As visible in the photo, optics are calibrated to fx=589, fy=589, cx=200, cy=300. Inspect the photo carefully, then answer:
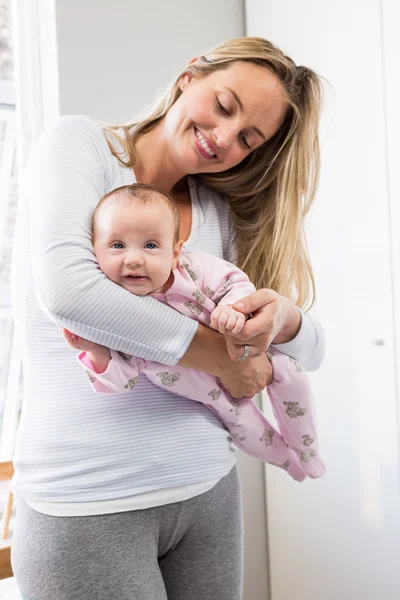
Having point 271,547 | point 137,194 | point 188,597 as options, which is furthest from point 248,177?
point 271,547

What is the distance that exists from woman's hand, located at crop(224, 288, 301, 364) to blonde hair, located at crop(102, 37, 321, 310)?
0.28m

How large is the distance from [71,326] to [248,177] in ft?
1.99

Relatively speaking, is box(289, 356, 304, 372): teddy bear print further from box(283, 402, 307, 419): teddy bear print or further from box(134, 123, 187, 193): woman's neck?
box(134, 123, 187, 193): woman's neck

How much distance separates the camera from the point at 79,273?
83cm

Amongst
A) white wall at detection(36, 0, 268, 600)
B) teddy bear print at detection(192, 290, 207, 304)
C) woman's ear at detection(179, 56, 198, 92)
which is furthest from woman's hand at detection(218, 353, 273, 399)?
white wall at detection(36, 0, 268, 600)

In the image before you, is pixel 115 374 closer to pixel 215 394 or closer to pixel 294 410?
pixel 215 394

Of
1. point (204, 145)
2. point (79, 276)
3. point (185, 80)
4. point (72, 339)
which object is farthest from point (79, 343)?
point (185, 80)

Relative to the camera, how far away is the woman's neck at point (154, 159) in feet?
3.74

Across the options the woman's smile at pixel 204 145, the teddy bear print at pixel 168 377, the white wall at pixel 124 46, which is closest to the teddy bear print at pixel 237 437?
the teddy bear print at pixel 168 377

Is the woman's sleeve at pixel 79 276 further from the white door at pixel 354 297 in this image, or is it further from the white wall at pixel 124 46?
the white wall at pixel 124 46

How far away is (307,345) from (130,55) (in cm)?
125

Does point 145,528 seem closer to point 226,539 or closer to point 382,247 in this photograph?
point 226,539

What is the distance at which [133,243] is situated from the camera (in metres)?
0.90

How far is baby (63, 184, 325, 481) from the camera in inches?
35.0
